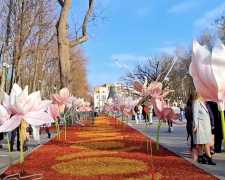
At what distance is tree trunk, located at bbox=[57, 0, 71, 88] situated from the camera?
2519 centimetres

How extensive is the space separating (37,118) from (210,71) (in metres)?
2.36

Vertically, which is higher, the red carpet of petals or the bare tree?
the bare tree

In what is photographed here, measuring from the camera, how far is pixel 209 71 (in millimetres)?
2141

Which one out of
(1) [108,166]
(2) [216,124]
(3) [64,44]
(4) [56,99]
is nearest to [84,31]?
(3) [64,44]

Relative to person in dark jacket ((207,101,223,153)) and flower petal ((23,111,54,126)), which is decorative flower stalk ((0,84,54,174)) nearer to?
flower petal ((23,111,54,126))

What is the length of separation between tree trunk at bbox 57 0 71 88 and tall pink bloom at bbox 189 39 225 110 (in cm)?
2352

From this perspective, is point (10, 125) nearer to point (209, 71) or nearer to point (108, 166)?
point (209, 71)

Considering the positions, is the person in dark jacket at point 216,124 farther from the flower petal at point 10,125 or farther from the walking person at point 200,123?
the flower petal at point 10,125

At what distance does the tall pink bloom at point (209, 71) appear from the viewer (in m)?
2.09

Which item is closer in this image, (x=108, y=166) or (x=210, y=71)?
(x=210, y=71)

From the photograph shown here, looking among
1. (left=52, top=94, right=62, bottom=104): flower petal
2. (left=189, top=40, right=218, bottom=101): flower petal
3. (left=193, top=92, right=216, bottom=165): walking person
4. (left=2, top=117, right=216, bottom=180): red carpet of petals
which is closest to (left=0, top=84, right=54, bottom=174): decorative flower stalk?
(left=189, top=40, right=218, bottom=101): flower petal

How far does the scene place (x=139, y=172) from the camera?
6832 millimetres

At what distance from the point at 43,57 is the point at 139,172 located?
3475cm

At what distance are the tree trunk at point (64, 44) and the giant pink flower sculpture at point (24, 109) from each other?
2080 centimetres
